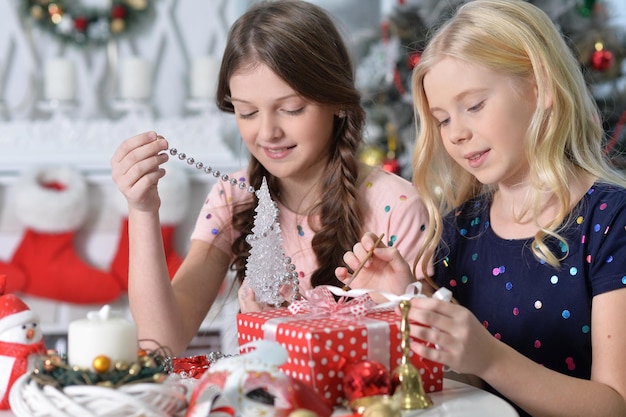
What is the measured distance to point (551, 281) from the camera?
1246mm

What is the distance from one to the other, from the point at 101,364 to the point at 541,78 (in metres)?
0.75

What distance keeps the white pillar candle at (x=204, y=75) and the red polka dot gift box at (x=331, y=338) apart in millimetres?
2284

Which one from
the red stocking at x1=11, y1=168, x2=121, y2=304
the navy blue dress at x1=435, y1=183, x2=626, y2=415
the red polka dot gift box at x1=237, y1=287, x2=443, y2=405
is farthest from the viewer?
the red stocking at x1=11, y1=168, x2=121, y2=304

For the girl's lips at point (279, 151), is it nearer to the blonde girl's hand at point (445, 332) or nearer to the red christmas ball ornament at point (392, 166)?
the blonde girl's hand at point (445, 332)

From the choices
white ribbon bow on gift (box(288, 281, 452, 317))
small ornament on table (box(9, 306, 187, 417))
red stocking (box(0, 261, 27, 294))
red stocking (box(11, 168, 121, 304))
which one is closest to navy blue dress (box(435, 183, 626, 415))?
white ribbon bow on gift (box(288, 281, 452, 317))

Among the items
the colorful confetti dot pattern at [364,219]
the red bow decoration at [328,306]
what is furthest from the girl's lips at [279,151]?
the red bow decoration at [328,306]

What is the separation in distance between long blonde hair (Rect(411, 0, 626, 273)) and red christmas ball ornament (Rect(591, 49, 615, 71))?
166 cm

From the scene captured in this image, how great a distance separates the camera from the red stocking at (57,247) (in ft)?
9.68

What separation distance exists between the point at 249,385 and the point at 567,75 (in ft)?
2.36

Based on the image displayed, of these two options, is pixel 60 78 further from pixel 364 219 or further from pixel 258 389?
pixel 258 389

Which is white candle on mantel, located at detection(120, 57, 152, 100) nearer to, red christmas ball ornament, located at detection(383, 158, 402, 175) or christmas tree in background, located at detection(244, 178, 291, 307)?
red christmas ball ornament, located at detection(383, 158, 402, 175)

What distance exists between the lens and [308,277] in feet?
4.94

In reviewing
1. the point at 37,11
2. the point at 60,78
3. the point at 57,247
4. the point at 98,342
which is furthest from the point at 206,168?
the point at 37,11

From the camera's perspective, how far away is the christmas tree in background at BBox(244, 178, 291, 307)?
45.8 inches
